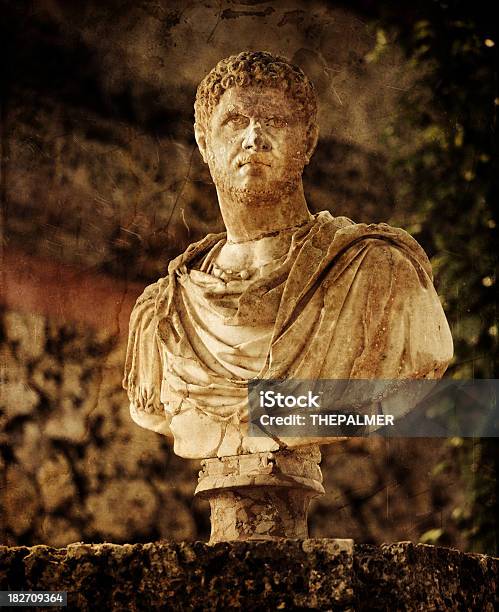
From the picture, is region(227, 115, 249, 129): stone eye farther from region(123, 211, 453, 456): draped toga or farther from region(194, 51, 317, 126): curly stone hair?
region(123, 211, 453, 456): draped toga

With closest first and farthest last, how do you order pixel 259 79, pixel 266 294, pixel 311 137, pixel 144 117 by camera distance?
pixel 266 294
pixel 259 79
pixel 311 137
pixel 144 117

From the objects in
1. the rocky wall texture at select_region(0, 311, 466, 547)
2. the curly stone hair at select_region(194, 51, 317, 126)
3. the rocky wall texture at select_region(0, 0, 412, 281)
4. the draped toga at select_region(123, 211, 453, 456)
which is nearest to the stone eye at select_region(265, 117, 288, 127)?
the curly stone hair at select_region(194, 51, 317, 126)

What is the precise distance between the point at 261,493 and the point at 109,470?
92.4 inches

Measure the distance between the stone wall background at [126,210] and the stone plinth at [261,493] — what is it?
2.13 metres

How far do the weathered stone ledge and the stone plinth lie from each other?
0.64 meters

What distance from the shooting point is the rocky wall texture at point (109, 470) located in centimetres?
852

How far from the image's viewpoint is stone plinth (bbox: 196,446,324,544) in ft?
20.8

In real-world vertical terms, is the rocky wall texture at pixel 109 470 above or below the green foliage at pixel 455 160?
below

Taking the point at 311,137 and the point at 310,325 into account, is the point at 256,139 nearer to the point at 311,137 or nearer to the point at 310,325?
the point at 311,137

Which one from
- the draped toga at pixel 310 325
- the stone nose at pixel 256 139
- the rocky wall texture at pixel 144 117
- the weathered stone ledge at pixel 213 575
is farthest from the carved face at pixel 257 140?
the rocky wall texture at pixel 144 117

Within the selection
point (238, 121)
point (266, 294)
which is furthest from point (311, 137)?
point (266, 294)

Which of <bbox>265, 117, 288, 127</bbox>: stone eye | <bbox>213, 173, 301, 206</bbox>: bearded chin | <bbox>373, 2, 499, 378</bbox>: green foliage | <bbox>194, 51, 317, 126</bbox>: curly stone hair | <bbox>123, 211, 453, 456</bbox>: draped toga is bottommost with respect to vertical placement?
<bbox>123, 211, 453, 456</bbox>: draped toga

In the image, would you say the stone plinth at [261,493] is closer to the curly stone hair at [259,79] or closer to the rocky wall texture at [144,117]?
the curly stone hair at [259,79]

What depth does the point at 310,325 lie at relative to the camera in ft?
21.1
